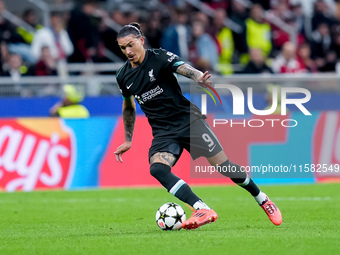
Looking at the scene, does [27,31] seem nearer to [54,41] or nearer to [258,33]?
[54,41]

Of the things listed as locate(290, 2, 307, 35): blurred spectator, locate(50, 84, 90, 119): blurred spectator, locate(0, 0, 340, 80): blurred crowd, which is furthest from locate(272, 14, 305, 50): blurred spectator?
locate(50, 84, 90, 119): blurred spectator

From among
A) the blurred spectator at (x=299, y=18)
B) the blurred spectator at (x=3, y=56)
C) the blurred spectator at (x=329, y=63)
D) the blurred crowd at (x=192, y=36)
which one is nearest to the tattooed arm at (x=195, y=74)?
the blurred crowd at (x=192, y=36)

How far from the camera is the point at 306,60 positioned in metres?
19.4

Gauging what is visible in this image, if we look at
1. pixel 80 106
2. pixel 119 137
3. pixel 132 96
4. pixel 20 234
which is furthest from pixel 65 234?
pixel 80 106

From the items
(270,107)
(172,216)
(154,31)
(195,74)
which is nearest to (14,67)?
(154,31)

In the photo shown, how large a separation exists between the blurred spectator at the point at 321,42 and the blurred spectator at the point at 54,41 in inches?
262

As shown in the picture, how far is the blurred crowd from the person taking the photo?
18.0 meters

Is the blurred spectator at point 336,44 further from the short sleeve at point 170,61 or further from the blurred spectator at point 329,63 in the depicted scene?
the short sleeve at point 170,61

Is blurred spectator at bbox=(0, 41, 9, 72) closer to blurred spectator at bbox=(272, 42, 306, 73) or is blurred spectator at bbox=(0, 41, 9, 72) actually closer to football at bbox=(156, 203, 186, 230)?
blurred spectator at bbox=(272, 42, 306, 73)

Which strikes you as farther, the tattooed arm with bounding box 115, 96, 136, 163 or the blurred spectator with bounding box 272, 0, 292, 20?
the blurred spectator with bounding box 272, 0, 292, 20

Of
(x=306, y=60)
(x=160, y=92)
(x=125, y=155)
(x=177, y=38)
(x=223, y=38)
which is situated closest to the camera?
(x=160, y=92)

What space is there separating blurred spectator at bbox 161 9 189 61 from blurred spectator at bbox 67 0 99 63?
183 cm

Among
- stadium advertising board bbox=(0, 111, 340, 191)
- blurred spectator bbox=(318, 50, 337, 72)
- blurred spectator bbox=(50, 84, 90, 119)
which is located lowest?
stadium advertising board bbox=(0, 111, 340, 191)

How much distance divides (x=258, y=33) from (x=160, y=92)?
11857 mm
